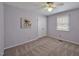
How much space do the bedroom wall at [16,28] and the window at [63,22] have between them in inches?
16.0

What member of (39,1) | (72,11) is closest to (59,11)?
(72,11)

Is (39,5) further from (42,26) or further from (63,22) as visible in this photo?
(63,22)

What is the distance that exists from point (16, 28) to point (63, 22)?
32.2 inches

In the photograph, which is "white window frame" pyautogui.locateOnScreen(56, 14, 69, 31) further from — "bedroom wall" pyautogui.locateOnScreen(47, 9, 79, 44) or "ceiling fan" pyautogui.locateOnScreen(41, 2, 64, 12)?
"ceiling fan" pyautogui.locateOnScreen(41, 2, 64, 12)

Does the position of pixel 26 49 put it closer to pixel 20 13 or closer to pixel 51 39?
pixel 51 39

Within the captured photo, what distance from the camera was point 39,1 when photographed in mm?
1504

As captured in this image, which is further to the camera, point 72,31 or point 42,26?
point 42,26

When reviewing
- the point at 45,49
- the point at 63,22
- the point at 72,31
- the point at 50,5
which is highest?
the point at 50,5

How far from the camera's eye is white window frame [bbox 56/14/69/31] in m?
1.53

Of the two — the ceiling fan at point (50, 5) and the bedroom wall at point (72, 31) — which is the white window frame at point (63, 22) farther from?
the ceiling fan at point (50, 5)

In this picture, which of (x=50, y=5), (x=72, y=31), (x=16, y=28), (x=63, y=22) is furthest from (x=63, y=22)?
(x=16, y=28)

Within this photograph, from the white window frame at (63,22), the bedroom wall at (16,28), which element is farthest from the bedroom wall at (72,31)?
the bedroom wall at (16,28)

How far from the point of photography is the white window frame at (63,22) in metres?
1.53

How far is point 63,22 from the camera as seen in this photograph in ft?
5.10
